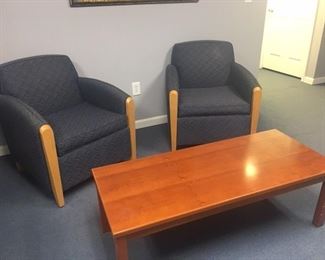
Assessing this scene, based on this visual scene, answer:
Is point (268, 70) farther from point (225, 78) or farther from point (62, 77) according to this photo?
point (62, 77)

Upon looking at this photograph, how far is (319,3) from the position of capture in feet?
12.4

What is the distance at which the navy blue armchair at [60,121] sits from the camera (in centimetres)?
175

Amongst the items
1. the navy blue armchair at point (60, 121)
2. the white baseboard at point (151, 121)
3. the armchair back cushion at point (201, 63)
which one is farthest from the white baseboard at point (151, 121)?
the navy blue armchair at point (60, 121)

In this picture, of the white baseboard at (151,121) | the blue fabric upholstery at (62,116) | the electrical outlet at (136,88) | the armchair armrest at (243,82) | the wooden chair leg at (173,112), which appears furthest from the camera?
the white baseboard at (151,121)

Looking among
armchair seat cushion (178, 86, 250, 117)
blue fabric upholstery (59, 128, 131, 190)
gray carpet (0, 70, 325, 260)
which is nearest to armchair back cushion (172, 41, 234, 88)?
armchair seat cushion (178, 86, 250, 117)

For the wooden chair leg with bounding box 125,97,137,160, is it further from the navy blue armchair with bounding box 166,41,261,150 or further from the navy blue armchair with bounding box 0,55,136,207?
the navy blue armchair with bounding box 166,41,261,150

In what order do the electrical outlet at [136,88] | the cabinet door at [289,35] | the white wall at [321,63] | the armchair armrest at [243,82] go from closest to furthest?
1. the armchair armrest at [243,82]
2. the electrical outlet at [136,88]
3. the white wall at [321,63]
4. the cabinet door at [289,35]

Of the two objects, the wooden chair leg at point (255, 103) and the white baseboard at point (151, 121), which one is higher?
the wooden chair leg at point (255, 103)

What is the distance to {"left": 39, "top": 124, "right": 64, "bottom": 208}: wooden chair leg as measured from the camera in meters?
1.65

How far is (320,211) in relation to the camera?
1.62m

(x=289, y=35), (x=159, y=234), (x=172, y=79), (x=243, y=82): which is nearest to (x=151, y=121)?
(x=172, y=79)

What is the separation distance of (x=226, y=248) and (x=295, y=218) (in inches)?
19.3

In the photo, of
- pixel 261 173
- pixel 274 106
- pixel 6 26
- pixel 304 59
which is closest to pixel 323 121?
pixel 274 106

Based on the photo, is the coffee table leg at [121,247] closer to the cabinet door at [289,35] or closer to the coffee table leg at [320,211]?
the coffee table leg at [320,211]
